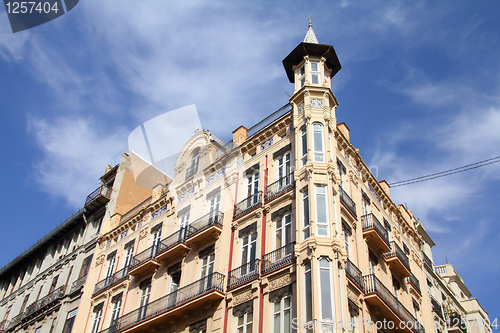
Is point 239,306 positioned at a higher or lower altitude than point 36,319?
lower

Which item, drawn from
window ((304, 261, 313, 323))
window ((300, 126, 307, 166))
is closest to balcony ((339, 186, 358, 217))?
window ((300, 126, 307, 166))

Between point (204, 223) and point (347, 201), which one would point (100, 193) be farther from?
point (347, 201)

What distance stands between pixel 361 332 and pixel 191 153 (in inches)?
629

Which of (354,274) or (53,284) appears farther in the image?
(53,284)

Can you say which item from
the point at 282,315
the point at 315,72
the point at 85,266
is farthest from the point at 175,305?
the point at 315,72

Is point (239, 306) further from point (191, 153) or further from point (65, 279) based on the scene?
point (65, 279)

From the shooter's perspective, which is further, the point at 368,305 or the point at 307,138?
the point at 307,138

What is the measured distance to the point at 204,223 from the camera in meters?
25.5

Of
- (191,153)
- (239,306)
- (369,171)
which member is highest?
(191,153)

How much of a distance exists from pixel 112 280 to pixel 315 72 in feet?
55.3

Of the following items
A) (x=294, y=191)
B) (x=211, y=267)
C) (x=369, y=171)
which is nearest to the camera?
(x=294, y=191)

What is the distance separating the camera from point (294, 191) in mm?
22219

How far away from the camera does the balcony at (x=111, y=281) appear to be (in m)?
29.0

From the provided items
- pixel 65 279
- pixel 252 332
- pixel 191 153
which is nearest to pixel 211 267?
pixel 252 332
